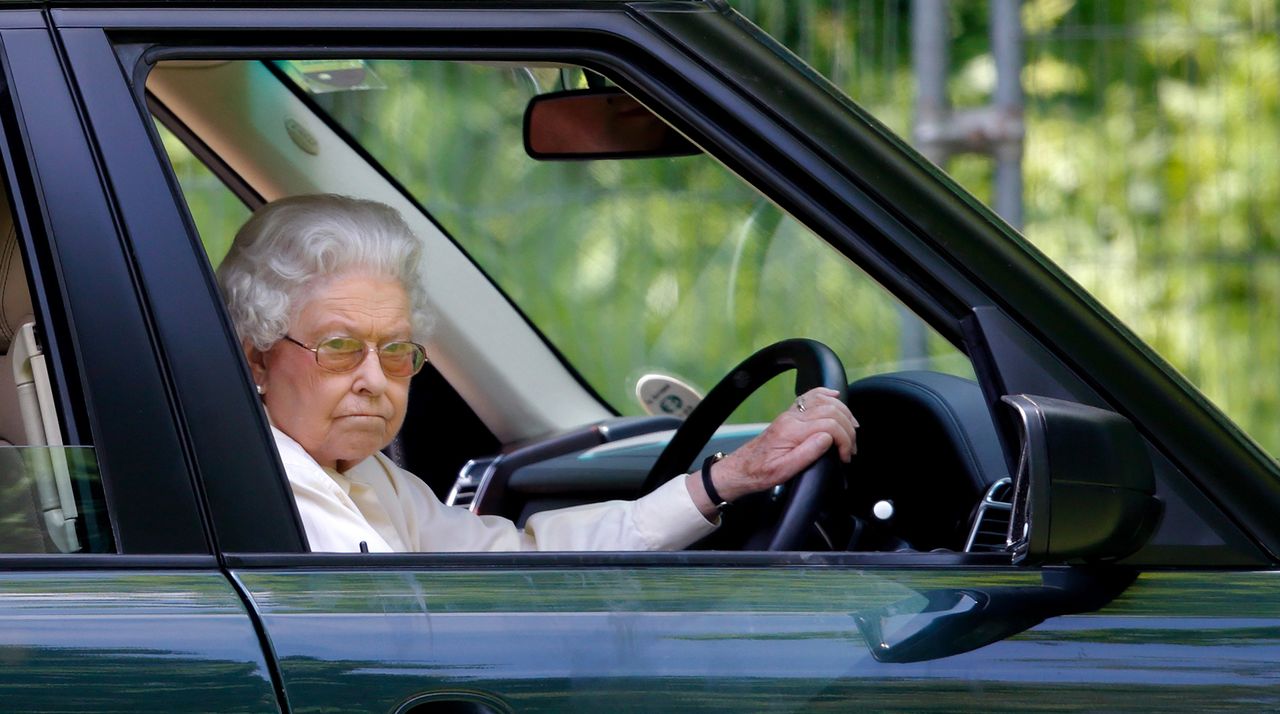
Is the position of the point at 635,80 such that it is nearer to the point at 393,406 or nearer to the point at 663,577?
the point at 663,577

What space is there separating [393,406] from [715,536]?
0.42m

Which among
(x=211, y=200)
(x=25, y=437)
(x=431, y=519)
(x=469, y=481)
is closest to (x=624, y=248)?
(x=211, y=200)

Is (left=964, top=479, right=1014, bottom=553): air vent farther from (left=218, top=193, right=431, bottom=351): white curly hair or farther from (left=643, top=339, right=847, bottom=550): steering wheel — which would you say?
(left=218, top=193, right=431, bottom=351): white curly hair

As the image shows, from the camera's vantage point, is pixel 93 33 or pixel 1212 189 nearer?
pixel 93 33

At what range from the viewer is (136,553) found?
140 cm

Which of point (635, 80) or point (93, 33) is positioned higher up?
point (93, 33)

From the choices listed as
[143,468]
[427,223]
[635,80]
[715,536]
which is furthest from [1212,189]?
[143,468]

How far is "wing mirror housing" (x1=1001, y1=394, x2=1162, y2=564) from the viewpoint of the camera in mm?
1396

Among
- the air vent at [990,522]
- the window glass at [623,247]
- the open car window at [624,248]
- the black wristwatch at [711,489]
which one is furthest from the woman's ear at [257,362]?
the window glass at [623,247]

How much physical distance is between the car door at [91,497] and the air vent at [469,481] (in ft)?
4.64

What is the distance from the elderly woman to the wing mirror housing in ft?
1.68

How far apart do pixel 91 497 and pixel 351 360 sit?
1.75 feet

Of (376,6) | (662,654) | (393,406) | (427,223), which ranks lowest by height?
(662,654)

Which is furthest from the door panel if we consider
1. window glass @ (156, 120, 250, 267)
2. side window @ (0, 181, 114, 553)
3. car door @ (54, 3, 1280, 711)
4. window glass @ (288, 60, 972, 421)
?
window glass @ (288, 60, 972, 421)
